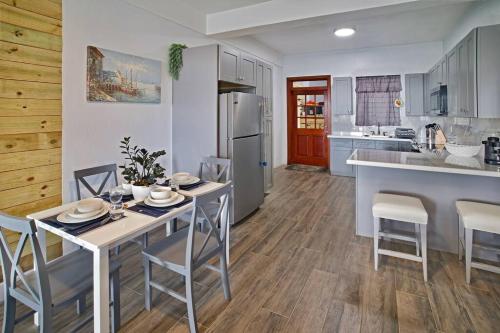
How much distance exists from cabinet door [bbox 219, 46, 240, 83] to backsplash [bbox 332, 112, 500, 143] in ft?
10.8

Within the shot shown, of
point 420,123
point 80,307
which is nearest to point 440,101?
point 420,123

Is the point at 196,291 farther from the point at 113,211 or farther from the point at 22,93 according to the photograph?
the point at 22,93

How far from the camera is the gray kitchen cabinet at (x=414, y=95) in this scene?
584cm

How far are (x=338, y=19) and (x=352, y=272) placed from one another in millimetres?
2953

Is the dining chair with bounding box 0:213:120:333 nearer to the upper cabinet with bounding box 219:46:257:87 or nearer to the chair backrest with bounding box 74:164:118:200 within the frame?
the chair backrest with bounding box 74:164:118:200

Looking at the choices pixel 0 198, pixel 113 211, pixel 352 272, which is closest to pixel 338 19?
pixel 352 272

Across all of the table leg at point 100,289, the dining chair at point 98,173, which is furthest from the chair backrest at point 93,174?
the table leg at point 100,289

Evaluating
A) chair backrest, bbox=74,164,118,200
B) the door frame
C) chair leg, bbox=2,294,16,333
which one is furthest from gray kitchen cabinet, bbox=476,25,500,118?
chair leg, bbox=2,294,16,333

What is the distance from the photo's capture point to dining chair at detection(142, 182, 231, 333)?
5.71 feet

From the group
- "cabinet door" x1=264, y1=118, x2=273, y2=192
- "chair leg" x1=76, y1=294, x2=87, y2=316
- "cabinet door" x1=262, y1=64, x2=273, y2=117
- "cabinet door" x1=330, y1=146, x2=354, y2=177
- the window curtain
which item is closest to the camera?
"chair leg" x1=76, y1=294, x2=87, y2=316

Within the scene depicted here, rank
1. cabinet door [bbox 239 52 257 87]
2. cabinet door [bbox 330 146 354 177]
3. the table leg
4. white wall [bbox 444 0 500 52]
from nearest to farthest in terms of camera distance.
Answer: the table leg → white wall [bbox 444 0 500 52] → cabinet door [bbox 239 52 257 87] → cabinet door [bbox 330 146 354 177]

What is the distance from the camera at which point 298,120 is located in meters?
7.54

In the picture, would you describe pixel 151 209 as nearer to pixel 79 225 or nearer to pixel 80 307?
pixel 79 225

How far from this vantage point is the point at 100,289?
4.72ft
